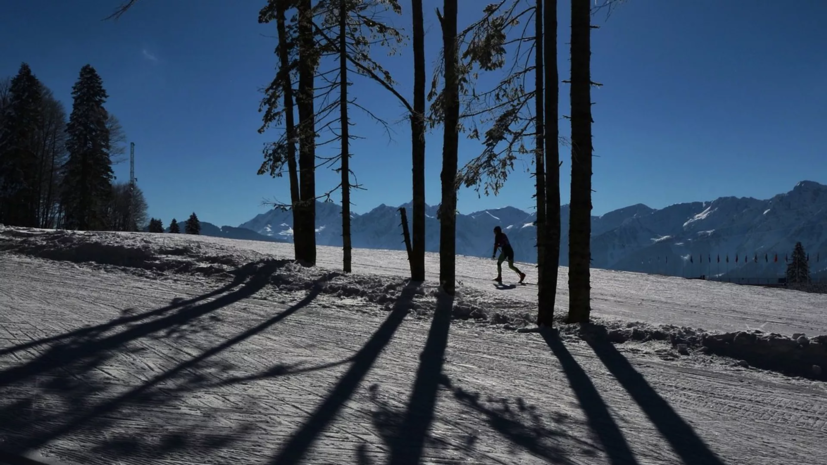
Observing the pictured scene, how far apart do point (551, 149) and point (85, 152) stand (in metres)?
43.5

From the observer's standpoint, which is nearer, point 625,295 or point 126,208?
point 625,295

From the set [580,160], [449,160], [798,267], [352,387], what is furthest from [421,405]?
[798,267]

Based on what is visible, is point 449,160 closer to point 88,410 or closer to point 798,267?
point 88,410

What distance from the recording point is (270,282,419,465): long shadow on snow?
3342 millimetres

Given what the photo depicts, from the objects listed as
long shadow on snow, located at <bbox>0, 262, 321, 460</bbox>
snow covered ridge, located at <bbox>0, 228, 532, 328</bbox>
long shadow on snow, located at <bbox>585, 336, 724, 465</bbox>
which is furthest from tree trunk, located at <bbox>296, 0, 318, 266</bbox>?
long shadow on snow, located at <bbox>585, 336, 724, 465</bbox>

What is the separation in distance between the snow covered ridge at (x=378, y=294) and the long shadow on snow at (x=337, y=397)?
1.61m

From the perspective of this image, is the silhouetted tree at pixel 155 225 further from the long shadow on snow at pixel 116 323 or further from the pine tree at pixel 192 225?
the long shadow on snow at pixel 116 323

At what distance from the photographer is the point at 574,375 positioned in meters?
5.50

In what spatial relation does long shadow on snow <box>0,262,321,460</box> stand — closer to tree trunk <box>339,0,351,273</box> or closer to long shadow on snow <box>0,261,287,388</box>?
long shadow on snow <box>0,261,287,388</box>

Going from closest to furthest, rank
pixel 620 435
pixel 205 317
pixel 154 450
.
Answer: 1. pixel 154 450
2. pixel 620 435
3. pixel 205 317

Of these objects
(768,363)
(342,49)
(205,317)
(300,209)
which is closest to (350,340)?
(205,317)

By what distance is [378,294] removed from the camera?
940 centimetres

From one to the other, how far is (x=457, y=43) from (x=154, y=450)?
7892 millimetres

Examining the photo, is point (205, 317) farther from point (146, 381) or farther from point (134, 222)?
point (134, 222)
